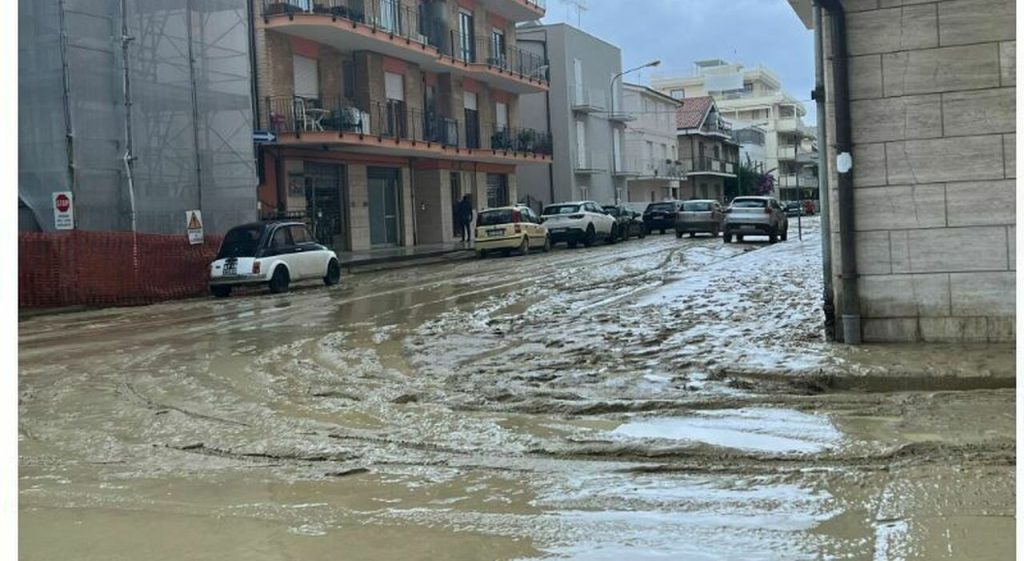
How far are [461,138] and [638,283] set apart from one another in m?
23.2

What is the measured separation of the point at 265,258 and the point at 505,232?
11.0 m

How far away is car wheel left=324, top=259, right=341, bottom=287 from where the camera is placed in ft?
67.6

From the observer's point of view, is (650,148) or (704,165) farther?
(704,165)

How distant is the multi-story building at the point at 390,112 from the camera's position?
2916 centimetres

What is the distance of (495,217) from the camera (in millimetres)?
29406

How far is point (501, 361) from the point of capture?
365 inches

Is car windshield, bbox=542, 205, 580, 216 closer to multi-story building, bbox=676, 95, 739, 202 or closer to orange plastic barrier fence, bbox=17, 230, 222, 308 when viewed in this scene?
orange plastic barrier fence, bbox=17, 230, 222, 308

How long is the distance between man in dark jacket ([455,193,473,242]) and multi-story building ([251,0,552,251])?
1.18 m

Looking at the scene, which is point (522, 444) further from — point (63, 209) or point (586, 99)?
point (586, 99)

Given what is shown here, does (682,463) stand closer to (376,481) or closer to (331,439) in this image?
(376,481)

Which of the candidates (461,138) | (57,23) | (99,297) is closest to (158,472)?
(99,297)

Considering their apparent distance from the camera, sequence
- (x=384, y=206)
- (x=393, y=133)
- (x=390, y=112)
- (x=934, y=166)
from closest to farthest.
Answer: (x=934, y=166), (x=390, y=112), (x=393, y=133), (x=384, y=206)

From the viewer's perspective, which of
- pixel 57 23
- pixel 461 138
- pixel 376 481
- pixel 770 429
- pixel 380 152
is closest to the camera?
pixel 376 481

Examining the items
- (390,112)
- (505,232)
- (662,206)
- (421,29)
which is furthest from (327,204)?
(662,206)
